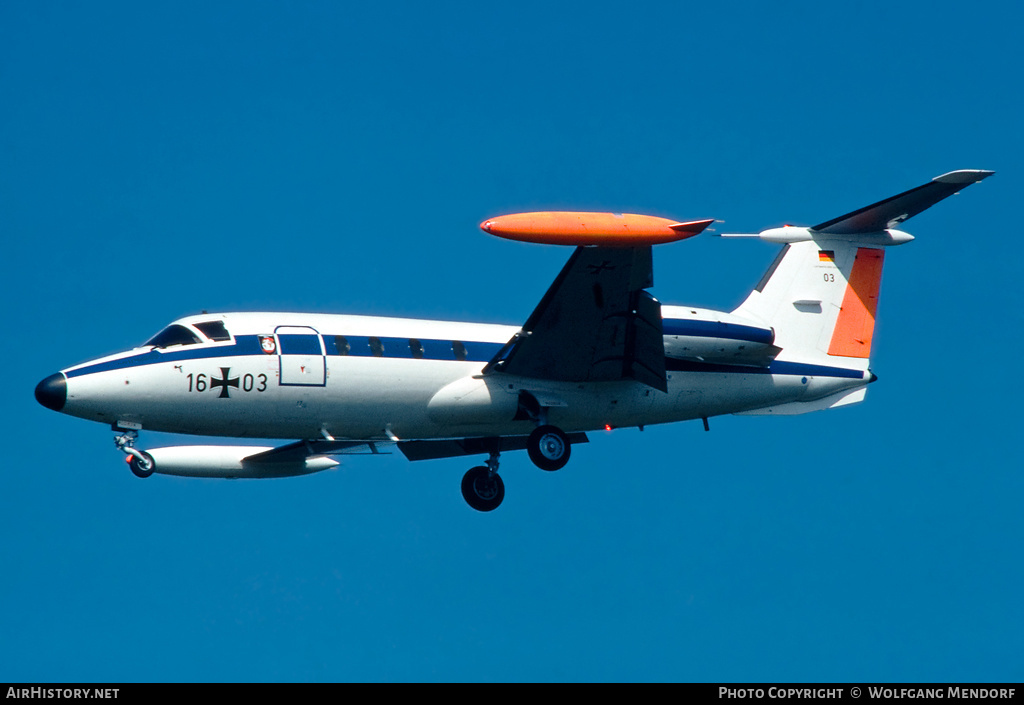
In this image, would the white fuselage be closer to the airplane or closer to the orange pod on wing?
the airplane

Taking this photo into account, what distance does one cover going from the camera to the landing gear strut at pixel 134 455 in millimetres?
28656

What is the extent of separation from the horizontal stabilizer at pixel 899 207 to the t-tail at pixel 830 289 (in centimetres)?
2

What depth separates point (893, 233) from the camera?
34688 millimetres

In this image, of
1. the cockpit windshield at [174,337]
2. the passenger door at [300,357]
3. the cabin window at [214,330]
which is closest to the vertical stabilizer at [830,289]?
the passenger door at [300,357]

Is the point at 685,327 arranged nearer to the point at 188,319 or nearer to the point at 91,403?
the point at 188,319

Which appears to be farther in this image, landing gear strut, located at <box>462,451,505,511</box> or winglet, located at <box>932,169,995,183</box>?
landing gear strut, located at <box>462,451,505,511</box>

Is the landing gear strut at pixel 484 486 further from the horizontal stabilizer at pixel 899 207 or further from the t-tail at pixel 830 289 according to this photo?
the horizontal stabilizer at pixel 899 207

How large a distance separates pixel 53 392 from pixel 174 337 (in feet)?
8.25

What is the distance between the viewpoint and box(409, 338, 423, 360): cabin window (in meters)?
30.3

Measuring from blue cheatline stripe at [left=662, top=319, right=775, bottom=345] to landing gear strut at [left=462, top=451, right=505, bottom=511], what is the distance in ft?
16.6

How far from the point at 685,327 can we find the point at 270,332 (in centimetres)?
864

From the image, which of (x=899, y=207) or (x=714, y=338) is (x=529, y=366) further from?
(x=899, y=207)

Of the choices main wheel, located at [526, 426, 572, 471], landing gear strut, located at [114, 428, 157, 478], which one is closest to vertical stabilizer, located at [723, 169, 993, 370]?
main wheel, located at [526, 426, 572, 471]
